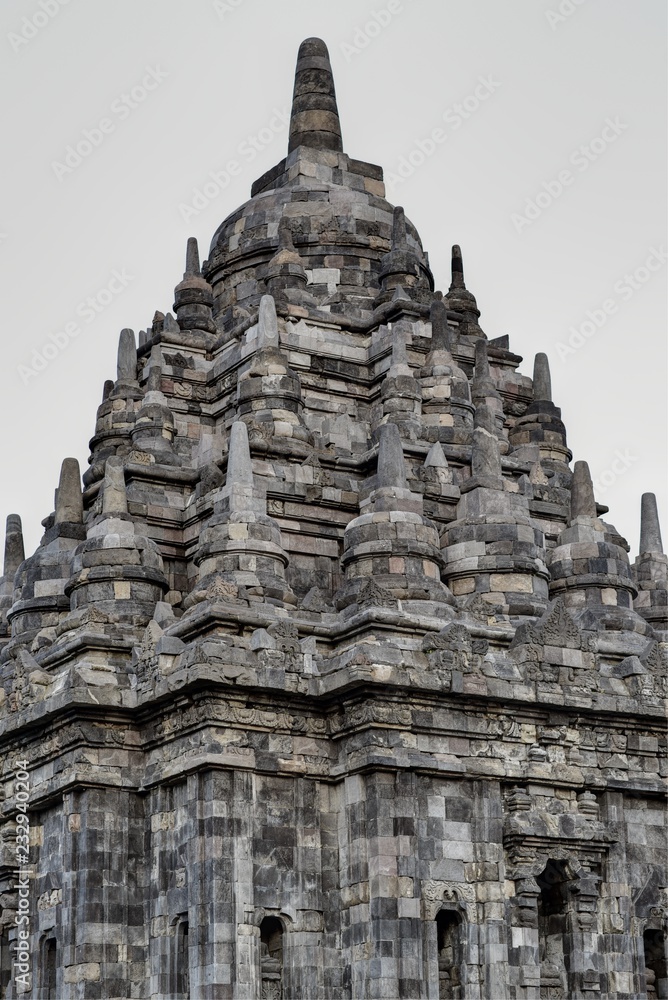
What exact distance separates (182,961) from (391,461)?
9812mm

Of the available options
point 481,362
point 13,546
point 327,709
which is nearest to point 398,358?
point 481,362

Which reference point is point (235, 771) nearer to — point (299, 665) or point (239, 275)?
point (299, 665)

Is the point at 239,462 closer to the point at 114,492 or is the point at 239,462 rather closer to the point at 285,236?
the point at 114,492

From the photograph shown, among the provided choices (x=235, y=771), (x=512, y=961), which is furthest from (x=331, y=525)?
(x=512, y=961)

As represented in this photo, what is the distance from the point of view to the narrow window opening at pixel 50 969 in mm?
34562

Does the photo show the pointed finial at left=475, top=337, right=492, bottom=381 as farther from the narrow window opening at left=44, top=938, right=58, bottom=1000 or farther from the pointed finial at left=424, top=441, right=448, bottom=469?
the narrow window opening at left=44, top=938, right=58, bottom=1000

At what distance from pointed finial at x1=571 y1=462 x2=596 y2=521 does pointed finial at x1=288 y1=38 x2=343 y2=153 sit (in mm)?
11390

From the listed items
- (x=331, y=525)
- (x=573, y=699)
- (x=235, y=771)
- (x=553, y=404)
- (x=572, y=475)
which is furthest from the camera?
(x=553, y=404)

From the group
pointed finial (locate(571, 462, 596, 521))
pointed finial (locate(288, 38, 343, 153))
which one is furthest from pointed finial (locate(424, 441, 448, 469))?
pointed finial (locate(288, 38, 343, 153))

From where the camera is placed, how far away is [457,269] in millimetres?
46125

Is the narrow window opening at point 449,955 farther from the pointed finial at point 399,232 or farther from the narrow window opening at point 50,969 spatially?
the pointed finial at point 399,232

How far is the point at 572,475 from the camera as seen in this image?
1615 inches

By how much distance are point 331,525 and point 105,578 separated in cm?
455

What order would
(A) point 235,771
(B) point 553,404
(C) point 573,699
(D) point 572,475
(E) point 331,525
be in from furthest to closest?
(B) point 553,404 < (D) point 572,475 < (E) point 331,525 < (C) point 573,699 < (A) point 235,771
